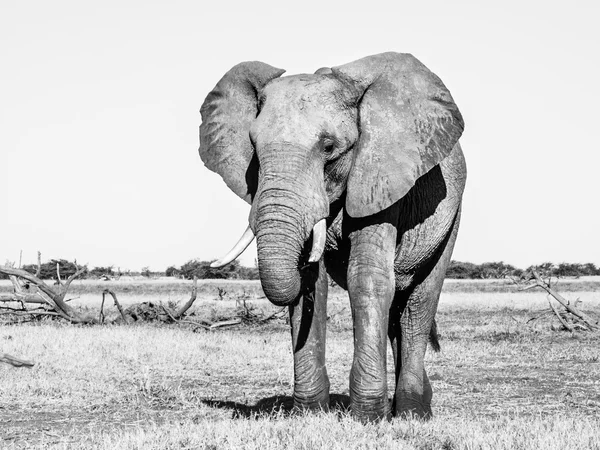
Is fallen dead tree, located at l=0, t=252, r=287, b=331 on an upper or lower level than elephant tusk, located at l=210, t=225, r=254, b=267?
lower

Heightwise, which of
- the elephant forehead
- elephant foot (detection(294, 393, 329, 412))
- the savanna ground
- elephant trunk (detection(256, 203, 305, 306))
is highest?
the elephant forehead

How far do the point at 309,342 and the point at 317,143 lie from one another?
1819mm

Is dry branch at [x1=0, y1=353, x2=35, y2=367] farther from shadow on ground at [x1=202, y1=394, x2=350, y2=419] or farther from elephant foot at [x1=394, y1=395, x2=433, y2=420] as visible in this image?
elephant foot at [x1=394, y1=395, x2=433, y2=420]

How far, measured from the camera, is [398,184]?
24.5ft

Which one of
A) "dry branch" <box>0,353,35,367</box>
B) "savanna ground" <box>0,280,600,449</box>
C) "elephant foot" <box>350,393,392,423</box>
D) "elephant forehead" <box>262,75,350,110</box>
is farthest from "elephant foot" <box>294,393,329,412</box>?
"dry branch" <box>0,353,35,367</box>

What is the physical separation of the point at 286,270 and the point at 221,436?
1.26 metres

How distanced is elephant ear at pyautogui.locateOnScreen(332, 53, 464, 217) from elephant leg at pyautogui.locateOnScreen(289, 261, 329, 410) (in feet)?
2.92

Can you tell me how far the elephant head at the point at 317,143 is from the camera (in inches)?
269

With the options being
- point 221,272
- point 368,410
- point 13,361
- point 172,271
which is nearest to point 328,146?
point 368,410

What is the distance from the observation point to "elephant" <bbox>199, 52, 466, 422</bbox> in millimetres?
6922

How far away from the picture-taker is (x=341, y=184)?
24.6 ft

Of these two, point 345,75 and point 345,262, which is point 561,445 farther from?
point 345,75

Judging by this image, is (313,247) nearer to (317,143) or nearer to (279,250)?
(279,250)

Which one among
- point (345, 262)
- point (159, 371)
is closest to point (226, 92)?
point (345, 262)
